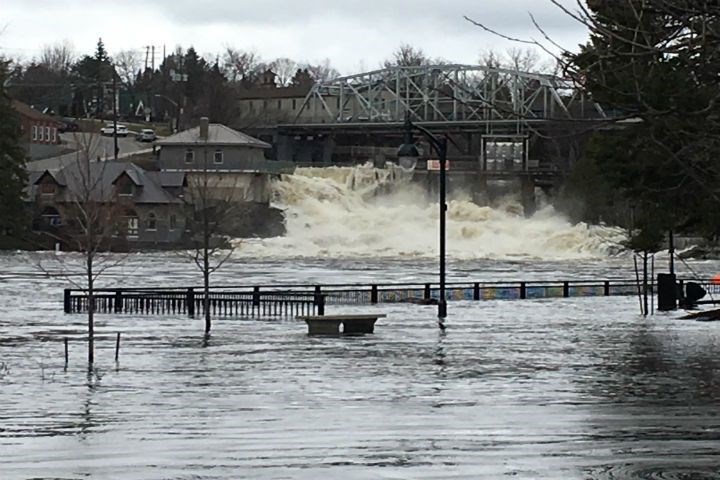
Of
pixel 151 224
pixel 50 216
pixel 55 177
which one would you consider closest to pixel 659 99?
pixel 151 224

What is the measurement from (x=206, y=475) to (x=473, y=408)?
7262mm

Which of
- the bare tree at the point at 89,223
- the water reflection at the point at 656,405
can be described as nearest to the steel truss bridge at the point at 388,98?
the bare tree at the point at 89,223

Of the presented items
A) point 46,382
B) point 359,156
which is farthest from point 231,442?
point 359,156

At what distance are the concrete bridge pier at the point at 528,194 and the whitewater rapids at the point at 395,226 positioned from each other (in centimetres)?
66

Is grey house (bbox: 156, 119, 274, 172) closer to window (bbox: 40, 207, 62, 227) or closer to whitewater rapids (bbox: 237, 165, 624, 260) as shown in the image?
whitewater rapids (bbox: 237, 165, 624, 260)

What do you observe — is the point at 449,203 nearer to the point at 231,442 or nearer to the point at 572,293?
the point at 572,293

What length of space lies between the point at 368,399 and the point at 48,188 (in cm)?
9355

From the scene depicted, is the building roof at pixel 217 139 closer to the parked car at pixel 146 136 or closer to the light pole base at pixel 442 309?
the parked car at pixel 146 136

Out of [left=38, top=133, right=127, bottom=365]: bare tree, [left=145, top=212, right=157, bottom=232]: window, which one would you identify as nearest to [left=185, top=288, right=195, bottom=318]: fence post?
[left=38, top=133, right=127, bottom=365]: bare tree

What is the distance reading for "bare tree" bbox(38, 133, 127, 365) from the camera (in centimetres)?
2967

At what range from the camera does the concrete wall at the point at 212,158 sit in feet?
388

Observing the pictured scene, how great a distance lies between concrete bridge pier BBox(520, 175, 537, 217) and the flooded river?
7653 cm

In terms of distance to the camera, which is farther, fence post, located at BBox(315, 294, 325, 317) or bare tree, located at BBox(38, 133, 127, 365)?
fence post, located at BBox(315, 294, 325, 317)

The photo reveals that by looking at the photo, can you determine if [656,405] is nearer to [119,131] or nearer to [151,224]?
[151,224]
